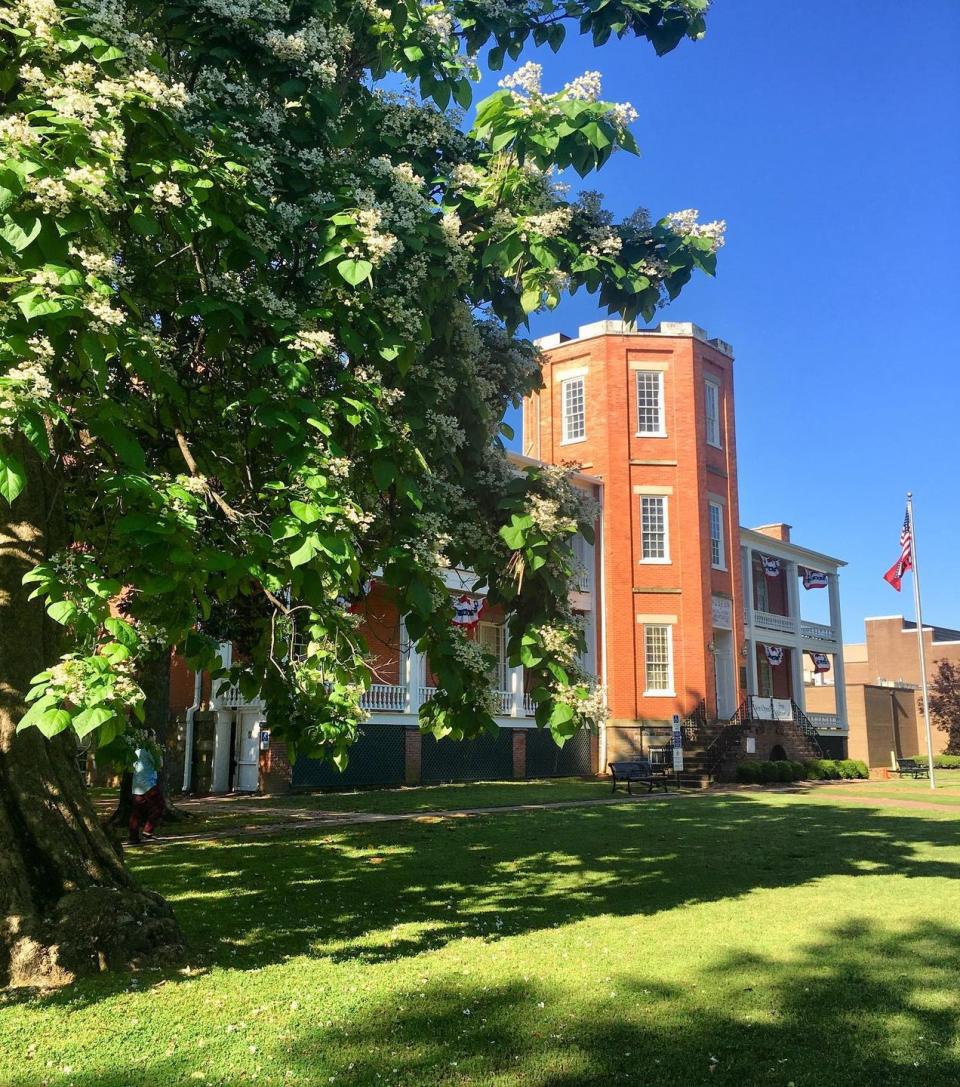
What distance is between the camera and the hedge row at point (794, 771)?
28.5 meters

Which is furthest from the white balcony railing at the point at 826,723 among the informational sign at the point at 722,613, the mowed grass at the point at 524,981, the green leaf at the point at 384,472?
the green leaf at the point at 384,472

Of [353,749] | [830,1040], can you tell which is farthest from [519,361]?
[353,749]

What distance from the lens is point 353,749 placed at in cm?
2327

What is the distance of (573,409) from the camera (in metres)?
33.7

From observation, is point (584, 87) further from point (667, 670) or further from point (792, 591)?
point (792, 591)

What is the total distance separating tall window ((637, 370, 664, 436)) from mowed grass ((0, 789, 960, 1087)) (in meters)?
23.0

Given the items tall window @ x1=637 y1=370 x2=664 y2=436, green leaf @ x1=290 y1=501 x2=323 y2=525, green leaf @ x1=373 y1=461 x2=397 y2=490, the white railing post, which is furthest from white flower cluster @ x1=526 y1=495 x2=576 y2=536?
tall window @ x1=637 y1=370 x2=664 y2=436

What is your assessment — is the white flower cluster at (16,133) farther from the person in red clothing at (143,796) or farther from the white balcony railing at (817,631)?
the white balcony railing at (817,631)

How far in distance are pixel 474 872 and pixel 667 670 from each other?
73.2 ft

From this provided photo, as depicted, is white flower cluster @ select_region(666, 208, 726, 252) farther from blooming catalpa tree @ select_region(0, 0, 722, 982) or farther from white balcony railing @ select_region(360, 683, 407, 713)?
white balcony railing @ select_region(360, 683, 407, 713)

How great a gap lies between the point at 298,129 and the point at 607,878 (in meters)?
7.89

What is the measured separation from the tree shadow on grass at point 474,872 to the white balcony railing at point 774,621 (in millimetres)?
20508

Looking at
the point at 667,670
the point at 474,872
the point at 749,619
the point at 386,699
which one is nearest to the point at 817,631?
the point at 749,619

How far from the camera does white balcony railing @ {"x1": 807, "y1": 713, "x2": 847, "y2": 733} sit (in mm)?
38344
